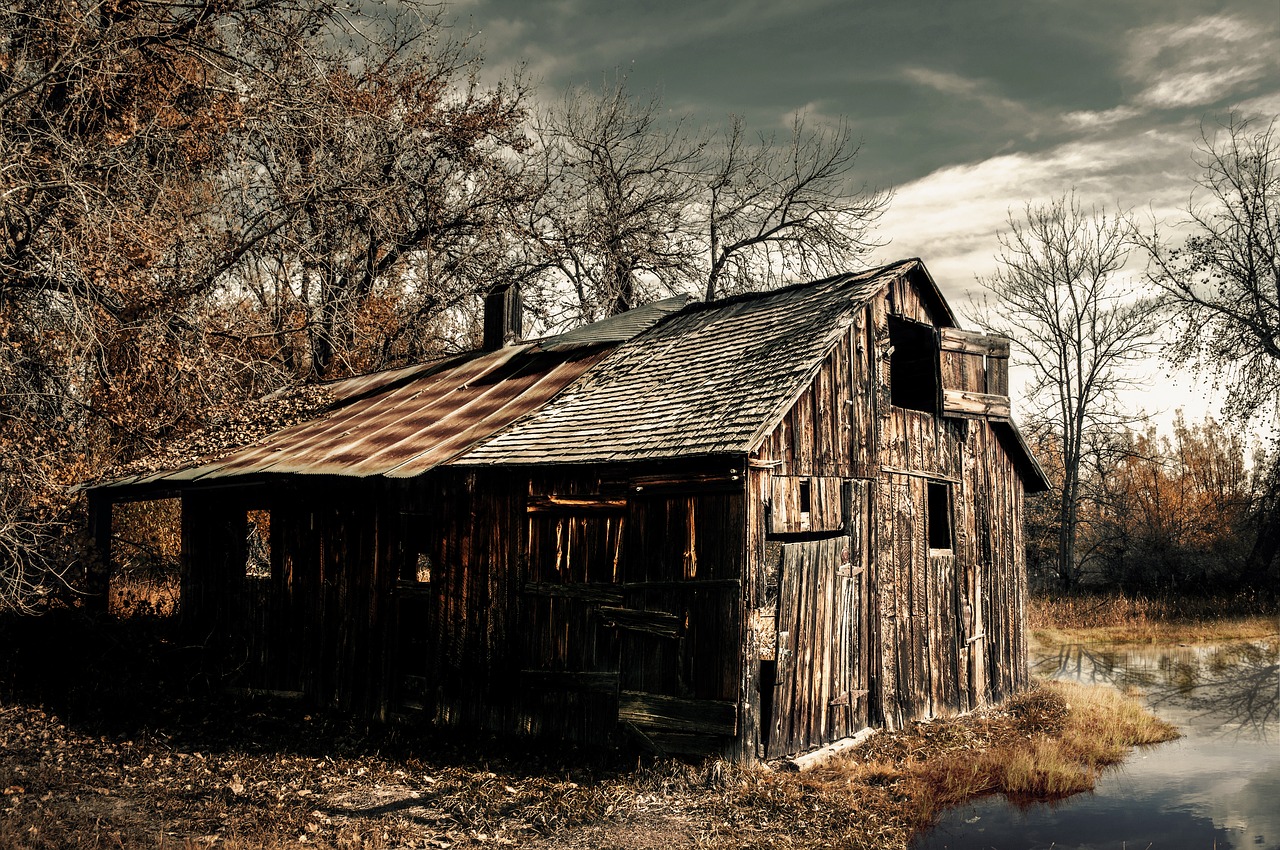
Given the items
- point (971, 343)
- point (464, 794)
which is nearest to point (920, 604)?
point (971, 343)

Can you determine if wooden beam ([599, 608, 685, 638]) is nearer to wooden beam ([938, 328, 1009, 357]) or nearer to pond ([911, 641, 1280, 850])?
pond ([911, 641, 1280, 850])

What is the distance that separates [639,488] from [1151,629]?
1969 cm

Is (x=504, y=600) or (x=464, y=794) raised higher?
(x=504, y=600)

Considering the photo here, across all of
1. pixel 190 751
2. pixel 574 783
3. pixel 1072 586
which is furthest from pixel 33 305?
pixel 1072 586

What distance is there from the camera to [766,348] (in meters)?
11.7

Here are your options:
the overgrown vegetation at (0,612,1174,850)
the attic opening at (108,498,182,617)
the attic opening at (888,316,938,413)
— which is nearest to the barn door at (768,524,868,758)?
the overgrown vegetation at (0,612,1174,850)

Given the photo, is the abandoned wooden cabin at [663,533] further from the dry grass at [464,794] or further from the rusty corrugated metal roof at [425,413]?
the dry grass at [464,794]

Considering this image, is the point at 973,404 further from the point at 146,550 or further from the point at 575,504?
the point at 146,550

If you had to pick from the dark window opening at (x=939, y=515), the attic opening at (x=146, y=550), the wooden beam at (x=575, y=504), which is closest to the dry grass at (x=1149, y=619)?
the dark window opening at (x=939, y=515)

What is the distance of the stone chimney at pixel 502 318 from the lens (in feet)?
57.4

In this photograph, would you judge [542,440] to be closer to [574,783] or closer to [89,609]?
[574,783]

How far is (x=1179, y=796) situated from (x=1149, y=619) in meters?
16.6

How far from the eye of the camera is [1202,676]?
733 inches

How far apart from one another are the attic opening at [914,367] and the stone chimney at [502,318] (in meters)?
6.84
